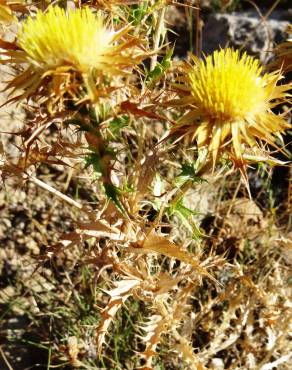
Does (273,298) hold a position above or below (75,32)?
below

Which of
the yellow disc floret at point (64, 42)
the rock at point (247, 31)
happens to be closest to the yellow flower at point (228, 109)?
the yellow disc floret at point (64, 42)

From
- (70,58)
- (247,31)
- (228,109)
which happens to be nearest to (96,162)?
(70,58)

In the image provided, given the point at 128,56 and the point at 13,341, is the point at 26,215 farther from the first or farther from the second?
the point at 128,56

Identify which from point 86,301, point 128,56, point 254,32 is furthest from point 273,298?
point 254,32

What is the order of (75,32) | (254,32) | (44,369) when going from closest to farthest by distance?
1. (75,32)
2. (44,369)
3. (254,32)

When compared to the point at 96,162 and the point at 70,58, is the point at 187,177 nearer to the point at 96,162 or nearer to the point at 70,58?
the point at 96,162
